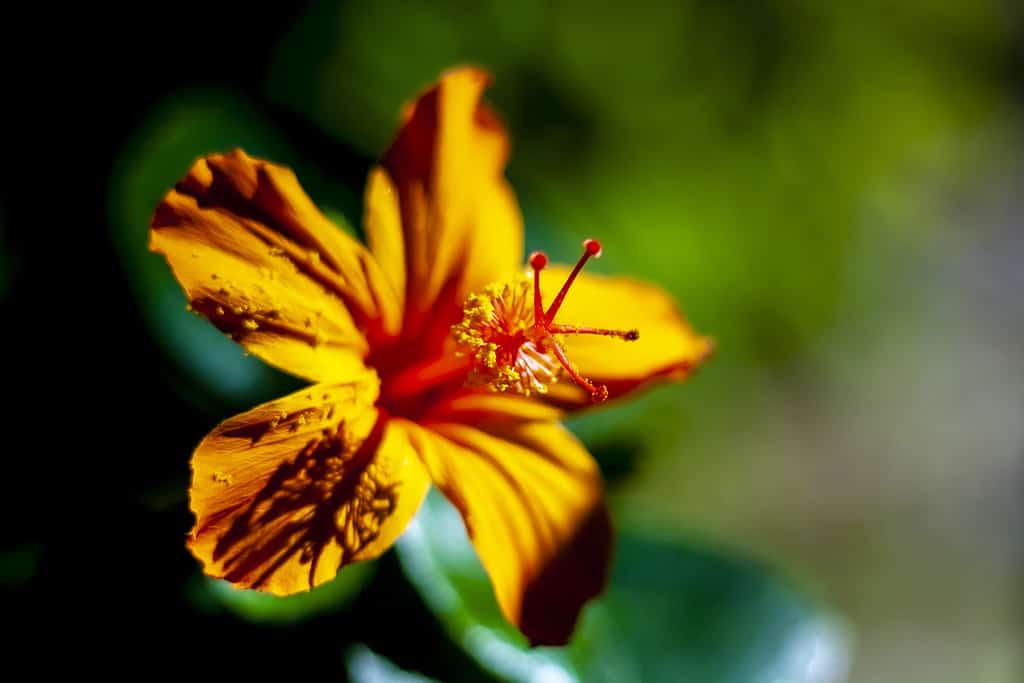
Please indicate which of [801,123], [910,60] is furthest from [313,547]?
[910,60]

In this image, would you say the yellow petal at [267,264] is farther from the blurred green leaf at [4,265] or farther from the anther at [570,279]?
the blurred green leaf at [4,265]

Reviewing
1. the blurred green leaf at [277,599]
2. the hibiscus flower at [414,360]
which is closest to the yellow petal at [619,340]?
the hibiscus flower at [414,360]

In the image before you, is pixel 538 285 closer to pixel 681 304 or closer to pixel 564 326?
pixel 564 326

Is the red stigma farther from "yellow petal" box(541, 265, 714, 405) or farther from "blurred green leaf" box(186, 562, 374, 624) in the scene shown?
"blurred green leaf" box(186, 562, 374, 624)

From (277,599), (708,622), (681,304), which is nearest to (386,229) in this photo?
(277,599)

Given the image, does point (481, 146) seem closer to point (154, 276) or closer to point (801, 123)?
point (154, 276)

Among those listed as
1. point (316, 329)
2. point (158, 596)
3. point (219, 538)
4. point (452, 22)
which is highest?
point (452, 22)
